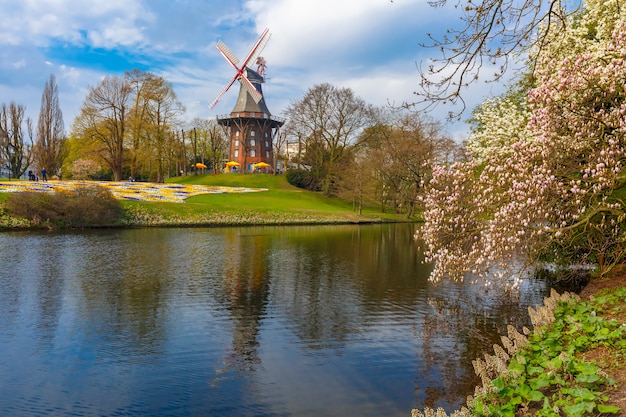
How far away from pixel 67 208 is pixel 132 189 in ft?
52.9

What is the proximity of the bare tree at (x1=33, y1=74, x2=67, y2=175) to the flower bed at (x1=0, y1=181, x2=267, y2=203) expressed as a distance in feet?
57.2

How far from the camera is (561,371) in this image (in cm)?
751

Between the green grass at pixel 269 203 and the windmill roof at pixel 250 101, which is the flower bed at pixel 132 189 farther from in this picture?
the windmill roof at pixel 250 101

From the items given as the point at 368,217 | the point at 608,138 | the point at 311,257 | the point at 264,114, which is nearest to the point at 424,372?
the point at 608,138

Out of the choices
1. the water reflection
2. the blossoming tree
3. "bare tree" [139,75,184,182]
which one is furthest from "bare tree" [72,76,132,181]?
the blossoming tree

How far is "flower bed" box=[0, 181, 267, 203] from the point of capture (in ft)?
144

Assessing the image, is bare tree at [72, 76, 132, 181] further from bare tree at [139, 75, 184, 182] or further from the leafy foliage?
the leafy foliage

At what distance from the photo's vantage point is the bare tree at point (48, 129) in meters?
66.3

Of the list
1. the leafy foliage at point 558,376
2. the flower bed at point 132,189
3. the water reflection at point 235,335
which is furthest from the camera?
the flower bed at point 132,189

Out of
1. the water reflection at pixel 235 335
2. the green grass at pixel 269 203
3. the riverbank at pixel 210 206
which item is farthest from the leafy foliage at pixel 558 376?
the green grass at pixel 269 203

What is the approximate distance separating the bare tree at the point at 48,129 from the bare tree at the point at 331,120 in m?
32.3

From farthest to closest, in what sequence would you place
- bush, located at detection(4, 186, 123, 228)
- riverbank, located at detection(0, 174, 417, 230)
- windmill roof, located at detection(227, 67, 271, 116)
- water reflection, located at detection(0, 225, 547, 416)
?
windmill roof, located at detection(227, 67, 271, 116) → riverbank, located at detection(0, 174, 417, 230) → bush, located at detection(4, 186, 123, 228) → water reflection, located at detection(0, 225, 547, 416)

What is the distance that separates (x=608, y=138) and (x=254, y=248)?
20.7 m

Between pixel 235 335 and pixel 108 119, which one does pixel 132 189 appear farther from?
pixel 235 335
